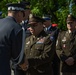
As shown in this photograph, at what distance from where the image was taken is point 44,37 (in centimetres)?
623

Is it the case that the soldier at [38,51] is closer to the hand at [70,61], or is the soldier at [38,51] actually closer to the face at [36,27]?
the face at [36,27]

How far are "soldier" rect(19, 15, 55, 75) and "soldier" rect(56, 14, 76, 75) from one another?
0.58 m

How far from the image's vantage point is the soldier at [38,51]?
19.7 feet

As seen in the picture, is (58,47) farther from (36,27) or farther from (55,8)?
(55,8)

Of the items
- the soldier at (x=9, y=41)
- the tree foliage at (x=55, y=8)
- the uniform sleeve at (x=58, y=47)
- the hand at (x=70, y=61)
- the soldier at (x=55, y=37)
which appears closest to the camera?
the soldier at (x=9, y=41)

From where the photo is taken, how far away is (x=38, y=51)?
611 cm

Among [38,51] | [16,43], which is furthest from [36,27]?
[16,43]

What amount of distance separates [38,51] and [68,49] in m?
0.82

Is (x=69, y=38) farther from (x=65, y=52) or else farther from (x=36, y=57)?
(x=36, y=57)

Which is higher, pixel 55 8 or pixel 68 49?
pixel 68 49

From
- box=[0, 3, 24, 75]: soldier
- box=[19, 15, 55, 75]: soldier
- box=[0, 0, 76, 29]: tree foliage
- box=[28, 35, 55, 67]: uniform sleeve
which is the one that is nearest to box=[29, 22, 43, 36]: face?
box=[19, 15, 55, 75]: soldier

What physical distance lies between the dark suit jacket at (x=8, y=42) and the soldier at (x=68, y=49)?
1.89m

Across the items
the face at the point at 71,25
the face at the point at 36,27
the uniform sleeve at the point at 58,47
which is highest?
the face at the point at 36,27

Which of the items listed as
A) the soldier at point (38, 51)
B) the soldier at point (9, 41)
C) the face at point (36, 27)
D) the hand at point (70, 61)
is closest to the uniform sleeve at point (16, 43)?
the soldier at point (9, 41)
